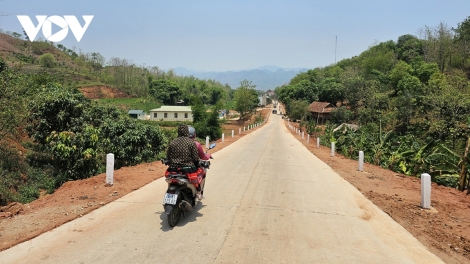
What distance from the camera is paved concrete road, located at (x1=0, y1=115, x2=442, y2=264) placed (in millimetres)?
4227

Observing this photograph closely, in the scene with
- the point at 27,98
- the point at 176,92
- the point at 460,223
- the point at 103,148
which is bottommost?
the point at 460,223

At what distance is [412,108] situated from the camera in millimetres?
34656

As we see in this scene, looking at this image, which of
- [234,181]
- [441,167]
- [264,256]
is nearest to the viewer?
[264,256]

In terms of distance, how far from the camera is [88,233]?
16.0 feet

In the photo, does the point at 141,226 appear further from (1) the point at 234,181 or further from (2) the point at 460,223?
(2) the point at 460,223

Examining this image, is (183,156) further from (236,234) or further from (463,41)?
(463,41)

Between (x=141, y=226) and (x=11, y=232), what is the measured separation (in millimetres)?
2055

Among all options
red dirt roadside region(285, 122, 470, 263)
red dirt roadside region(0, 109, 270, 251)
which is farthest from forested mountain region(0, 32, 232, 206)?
red dirt roadside region(285, 122, 470, 263)

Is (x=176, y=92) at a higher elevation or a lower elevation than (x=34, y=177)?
higher

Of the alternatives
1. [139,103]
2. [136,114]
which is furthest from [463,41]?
[139,103]

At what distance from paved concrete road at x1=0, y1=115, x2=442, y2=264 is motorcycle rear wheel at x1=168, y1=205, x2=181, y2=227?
0.12 metres

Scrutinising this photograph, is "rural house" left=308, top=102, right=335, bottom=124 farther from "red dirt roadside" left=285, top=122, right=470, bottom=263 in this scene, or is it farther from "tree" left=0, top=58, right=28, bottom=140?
"tree" left=0, top=58, right=28, bottom=140

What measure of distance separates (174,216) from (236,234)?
1149mm

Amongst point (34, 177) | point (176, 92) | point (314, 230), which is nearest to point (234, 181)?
point (314, 230)
